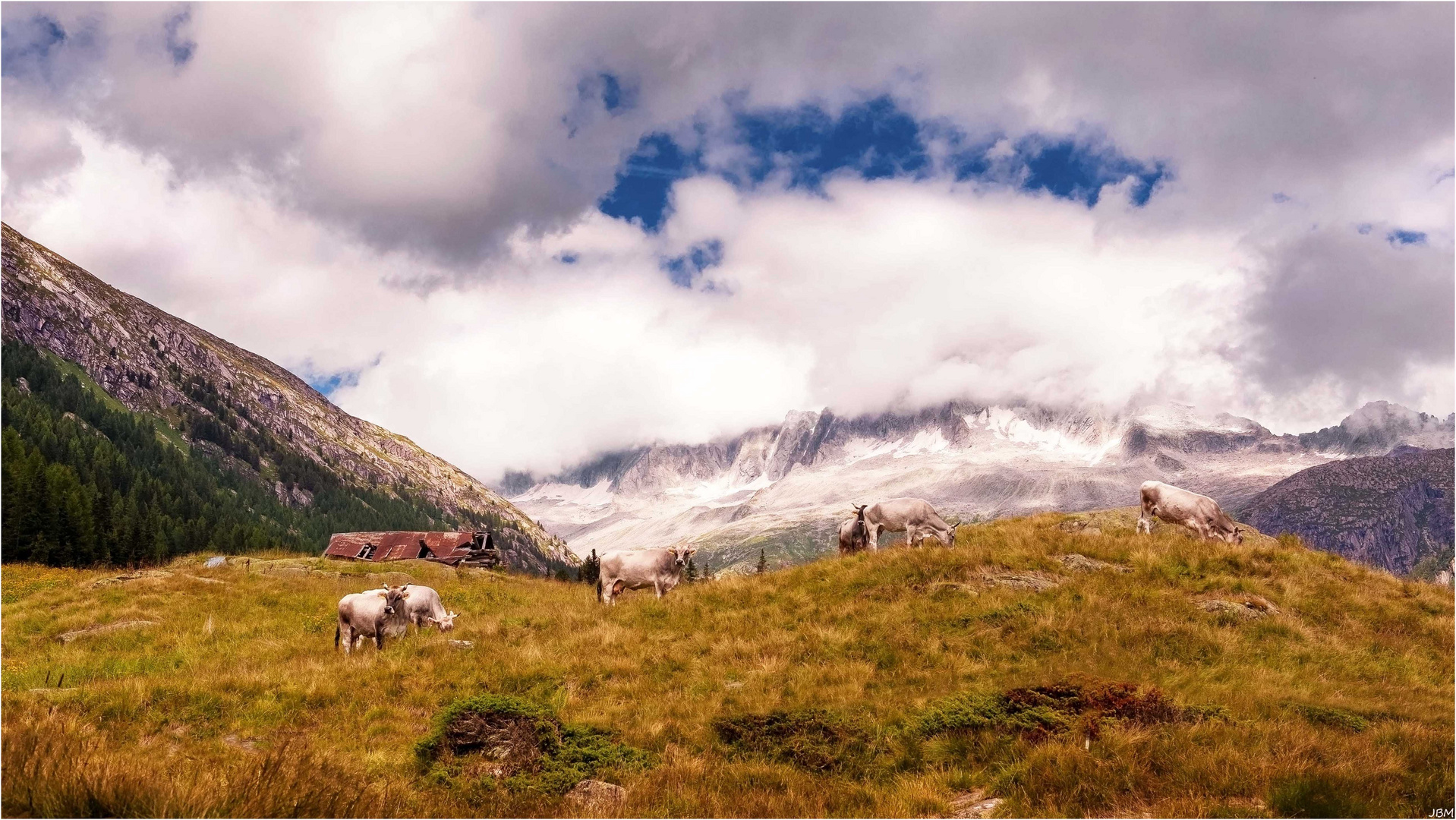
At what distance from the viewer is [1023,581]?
844 inches

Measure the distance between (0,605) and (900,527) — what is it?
3336cm

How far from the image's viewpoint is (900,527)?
30969 millimetres

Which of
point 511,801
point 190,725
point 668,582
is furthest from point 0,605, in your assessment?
point 511,801

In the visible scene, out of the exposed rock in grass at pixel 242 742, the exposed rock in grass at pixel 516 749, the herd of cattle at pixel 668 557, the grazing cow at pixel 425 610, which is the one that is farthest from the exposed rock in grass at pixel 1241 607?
the grazing cow at pixel 425 610

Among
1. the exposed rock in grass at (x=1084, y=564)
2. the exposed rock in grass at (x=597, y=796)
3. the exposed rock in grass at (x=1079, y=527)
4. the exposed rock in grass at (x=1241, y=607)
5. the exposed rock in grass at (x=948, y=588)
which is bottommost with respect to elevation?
the exposed rock in grass at (x=597, y=796)

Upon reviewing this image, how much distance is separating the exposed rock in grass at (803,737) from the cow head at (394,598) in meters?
13.8

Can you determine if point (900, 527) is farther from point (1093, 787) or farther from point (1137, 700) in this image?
point (1093, 787)

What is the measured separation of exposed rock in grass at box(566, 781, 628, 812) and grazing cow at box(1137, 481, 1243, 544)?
78.5 ft

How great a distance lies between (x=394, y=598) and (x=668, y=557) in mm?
9595

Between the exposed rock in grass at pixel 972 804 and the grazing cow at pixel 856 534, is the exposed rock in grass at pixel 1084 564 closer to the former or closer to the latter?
the grazing cow at pixel 856 534

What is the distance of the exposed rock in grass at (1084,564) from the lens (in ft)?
73.2

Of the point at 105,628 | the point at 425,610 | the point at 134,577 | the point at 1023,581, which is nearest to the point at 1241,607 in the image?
the point at 1023,581

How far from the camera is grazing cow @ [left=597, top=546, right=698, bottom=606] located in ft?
91.0

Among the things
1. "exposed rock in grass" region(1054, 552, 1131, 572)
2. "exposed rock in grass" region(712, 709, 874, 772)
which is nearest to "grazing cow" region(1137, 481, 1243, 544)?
"exposed rock in grass" region(1054, 552, 1131, 572)
